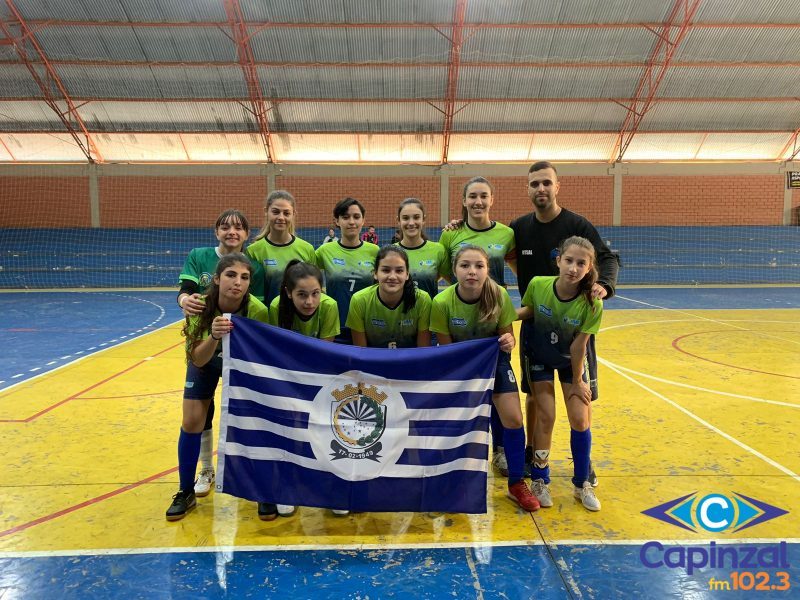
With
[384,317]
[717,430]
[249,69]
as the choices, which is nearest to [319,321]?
[384,317]

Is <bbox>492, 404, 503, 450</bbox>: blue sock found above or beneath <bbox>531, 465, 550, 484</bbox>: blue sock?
above

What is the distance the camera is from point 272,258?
387 centimetres

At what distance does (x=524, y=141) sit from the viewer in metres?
20.0

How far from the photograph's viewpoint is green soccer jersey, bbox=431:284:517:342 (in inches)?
135

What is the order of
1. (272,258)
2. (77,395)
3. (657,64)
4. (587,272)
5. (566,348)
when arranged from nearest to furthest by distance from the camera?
(587,272), (566,348), (272,258), (77,395), (657,64)

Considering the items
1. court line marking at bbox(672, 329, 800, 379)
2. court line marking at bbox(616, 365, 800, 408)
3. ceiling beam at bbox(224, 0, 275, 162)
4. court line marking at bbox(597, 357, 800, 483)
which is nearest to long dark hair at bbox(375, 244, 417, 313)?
court line marking at bbox(597, 357, 800, 483)

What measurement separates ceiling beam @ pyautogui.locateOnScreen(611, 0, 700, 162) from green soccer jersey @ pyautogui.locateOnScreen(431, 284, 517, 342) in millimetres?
17109

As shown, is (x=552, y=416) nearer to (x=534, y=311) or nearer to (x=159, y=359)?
(x=534, y=311)

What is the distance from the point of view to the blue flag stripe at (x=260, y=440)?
3174 millimetres

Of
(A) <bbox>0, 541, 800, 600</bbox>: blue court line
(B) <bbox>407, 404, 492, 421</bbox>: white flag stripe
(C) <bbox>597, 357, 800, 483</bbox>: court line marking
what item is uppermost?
(B) <bbox>407, 404, 492, 421</bbox>: white flag stripe

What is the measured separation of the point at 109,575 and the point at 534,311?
2825 millimetres

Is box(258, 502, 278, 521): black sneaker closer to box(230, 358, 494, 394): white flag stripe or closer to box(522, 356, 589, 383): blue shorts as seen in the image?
box(230, 358, 494, 394): white flag stripe

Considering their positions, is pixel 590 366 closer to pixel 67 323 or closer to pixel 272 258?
pixel 272 258

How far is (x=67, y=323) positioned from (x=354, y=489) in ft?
30.6
